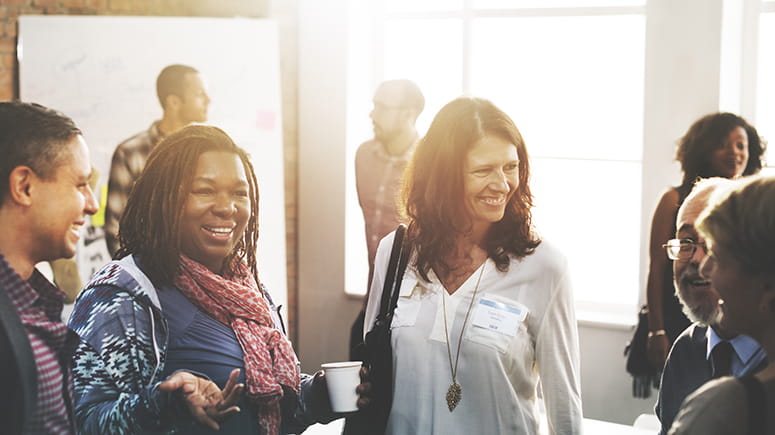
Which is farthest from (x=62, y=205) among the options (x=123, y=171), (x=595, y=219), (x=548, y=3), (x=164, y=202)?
(x=548, y=3)

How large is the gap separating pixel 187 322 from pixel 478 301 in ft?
2.24

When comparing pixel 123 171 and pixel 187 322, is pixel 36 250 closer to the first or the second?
pixel 187 322

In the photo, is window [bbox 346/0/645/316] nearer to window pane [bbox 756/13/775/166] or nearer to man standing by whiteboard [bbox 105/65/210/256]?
window pane [bbox 756/13/775/166]

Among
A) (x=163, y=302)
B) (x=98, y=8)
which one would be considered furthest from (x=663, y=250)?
(x=98, y=8)

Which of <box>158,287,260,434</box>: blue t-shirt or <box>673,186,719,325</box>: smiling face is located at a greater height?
<box>673,186,719,325</box>: smiling face

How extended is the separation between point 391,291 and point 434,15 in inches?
148

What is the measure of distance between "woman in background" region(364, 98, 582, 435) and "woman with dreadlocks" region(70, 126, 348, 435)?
0.26 metres

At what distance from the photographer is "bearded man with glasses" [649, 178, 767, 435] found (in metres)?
1.65

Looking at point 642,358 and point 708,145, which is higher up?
point 708,145

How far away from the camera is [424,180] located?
7.30 feet

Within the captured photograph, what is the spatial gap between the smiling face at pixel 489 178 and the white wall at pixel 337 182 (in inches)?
108

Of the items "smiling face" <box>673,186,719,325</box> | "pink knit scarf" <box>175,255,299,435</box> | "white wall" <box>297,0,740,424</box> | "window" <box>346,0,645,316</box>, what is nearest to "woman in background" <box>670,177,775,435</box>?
"smiling face" <box>673,186,719,325</box>

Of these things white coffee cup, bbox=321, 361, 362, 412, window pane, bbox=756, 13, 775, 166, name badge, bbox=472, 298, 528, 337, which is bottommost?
white coffee cup, bbox=321, 361, 362, 412

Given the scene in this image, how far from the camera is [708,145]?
3.66 m
